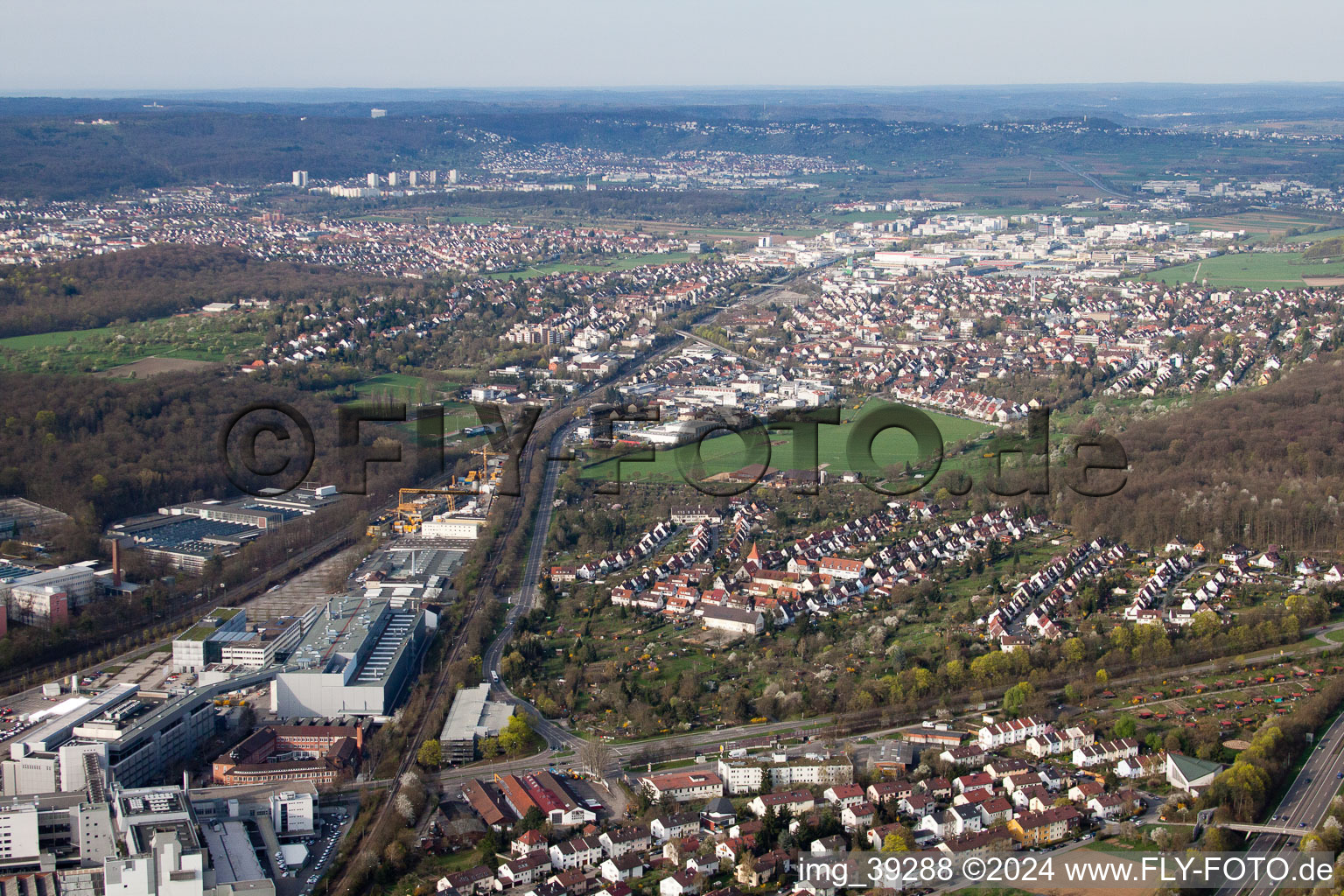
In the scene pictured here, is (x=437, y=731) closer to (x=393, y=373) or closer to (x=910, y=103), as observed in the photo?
(x=393, y=373)

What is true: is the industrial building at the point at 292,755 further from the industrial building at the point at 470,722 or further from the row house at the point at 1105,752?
the row house at the point at 1105,752

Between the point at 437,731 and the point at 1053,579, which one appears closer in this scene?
the point at 437,731

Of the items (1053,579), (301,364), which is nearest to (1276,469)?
(1053,579)

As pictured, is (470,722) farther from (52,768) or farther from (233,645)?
(52,768)

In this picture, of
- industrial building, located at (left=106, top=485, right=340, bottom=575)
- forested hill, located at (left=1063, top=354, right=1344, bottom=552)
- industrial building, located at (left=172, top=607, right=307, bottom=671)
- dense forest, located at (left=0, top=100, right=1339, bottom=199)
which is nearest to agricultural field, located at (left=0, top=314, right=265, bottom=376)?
industrial building, located at (left=106, top=485, right=340, bottom=575)

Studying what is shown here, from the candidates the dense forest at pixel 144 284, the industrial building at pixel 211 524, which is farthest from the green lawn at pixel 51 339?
the industrial building at pixel 211 524

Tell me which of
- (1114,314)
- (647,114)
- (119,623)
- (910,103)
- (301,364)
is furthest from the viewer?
(910,103)
